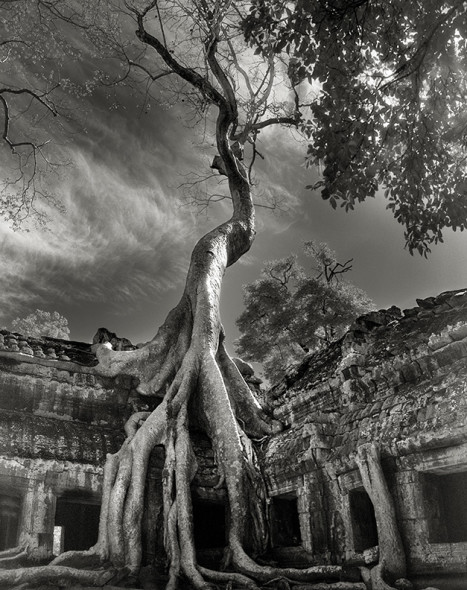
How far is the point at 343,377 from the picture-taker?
6.75m

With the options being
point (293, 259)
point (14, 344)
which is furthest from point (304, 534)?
point (293, 259)

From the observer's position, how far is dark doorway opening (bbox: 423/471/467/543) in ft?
15.7

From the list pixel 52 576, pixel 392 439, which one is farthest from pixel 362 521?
pixel 52 576

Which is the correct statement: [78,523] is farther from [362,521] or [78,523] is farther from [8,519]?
[362,521]

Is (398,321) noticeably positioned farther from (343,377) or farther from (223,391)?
(223,391)

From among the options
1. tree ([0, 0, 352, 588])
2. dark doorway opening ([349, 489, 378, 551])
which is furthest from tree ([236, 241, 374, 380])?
dark doorway opening ([349, 489, 378, 551])

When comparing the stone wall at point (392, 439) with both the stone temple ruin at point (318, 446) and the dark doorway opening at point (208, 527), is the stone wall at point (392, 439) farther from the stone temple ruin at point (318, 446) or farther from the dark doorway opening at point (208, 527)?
the dark doorway opening at point (208, 527)

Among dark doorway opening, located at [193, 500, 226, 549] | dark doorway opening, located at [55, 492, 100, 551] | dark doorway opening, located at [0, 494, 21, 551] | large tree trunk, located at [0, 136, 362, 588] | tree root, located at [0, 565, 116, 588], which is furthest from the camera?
dark doorway opening, located at [55, 492, 100, 551]

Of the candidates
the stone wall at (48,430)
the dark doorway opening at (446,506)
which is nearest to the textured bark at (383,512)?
the dark doorway opening at (446,506)

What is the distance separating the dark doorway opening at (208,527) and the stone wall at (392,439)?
1.40 m

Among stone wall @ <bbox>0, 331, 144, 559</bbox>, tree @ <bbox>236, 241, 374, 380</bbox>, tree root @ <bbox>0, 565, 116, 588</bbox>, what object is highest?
tree @ <bbox>236, 241, 374, 380</bbox>

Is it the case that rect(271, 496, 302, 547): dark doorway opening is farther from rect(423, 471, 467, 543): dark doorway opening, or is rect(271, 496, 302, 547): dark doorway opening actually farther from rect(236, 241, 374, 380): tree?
rect(236, 241, 374, 380): tree

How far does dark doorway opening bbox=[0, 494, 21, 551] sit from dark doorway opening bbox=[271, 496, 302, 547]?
337 centimetres

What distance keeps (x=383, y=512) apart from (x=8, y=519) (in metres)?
5.16
